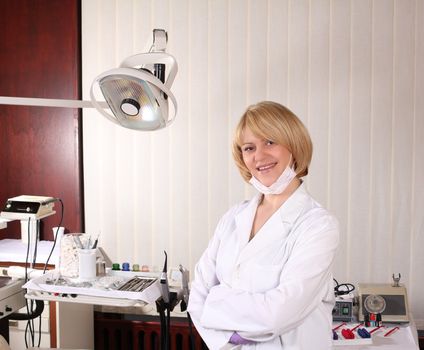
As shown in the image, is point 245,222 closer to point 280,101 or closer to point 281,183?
point 281,183

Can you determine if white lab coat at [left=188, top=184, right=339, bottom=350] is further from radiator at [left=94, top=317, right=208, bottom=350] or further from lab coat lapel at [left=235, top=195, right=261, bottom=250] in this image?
radiator at [left=94, top=317, right=208, bottom=350]

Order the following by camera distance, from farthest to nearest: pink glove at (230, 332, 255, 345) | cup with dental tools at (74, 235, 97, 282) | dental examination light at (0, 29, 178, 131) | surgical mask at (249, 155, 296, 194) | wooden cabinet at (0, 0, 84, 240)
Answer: wooden cabinet at (0, 0, 84, 240) < cup with dental tools at (74, 235, 97, 282) < surgical mask at (249, 155, 296, 194) < pink glove at (230, 332, 255, 345) < dental examination light at (0, 29, 178, 131)

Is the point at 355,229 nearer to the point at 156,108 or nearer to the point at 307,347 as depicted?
the point at 307,347

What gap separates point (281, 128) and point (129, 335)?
1994 mm

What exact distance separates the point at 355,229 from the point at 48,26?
2036 mm

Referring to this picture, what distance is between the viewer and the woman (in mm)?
1302

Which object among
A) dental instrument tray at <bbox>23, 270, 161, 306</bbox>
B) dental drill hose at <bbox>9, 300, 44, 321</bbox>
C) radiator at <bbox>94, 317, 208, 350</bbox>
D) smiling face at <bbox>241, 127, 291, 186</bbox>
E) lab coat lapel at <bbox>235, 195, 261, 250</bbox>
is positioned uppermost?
smiling face at <bbox>241, 127, 291, 186</bbox>

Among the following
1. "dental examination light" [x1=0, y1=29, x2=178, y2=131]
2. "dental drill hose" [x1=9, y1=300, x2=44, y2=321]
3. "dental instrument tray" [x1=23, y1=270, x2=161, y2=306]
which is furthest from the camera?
"dental drill hose" [x1=9, y1=300, x2=44, y2=321]

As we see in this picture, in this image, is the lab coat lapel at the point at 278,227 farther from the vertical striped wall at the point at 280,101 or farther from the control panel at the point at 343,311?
the vertical striped wall at the point at 280,101

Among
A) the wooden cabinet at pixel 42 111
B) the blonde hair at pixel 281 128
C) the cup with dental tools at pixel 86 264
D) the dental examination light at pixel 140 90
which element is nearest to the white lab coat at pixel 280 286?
the blonde hair at pixel 281 128

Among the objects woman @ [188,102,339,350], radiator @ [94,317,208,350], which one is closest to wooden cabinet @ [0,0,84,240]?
radiator @ [94,317,208,350]

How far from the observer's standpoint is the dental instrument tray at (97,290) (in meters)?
2.03


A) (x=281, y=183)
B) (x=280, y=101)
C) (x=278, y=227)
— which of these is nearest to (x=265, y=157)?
(x=281, y=183)

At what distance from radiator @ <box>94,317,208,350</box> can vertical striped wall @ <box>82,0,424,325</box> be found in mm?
376
